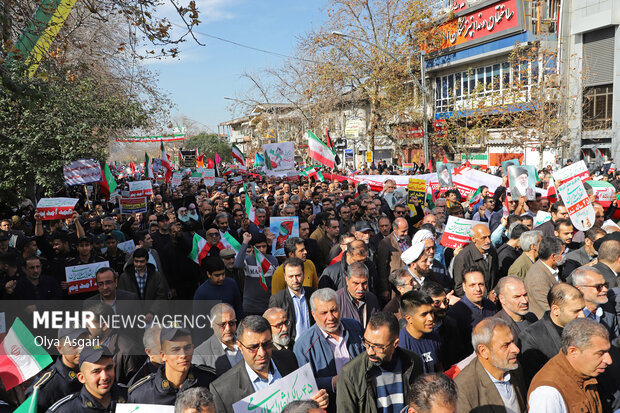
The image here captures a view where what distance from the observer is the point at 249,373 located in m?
3.73

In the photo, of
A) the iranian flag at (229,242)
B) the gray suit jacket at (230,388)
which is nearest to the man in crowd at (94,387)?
the gray suit jacket at (230,388)

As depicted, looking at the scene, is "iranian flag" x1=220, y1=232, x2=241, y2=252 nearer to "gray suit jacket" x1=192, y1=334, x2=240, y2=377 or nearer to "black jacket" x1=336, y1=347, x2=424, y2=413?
"gray suit jacket" x1=192, y1=334, x2=240, y2=377

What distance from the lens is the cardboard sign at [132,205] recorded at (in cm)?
1177

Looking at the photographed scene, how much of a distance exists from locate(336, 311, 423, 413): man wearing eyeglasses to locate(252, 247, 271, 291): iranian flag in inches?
123

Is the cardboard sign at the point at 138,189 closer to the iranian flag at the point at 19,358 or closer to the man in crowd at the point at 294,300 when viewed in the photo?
the man in crowd at the point at 294,300

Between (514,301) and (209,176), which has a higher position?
(209,176)

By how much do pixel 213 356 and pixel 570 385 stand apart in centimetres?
266

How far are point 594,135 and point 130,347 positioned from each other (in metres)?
28.1

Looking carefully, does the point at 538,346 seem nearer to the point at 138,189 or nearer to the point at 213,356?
the point at 213,356

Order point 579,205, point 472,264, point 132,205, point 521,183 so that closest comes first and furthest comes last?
1. point 472,264
2. point 579,205
3. point 521,183
4. point 132,205

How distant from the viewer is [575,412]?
10.8ft

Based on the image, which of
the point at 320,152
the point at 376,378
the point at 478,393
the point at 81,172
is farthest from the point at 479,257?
the point at 81,172

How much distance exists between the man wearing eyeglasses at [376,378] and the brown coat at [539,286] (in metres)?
2.23

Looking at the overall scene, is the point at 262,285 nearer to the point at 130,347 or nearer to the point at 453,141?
the point at 130,347
